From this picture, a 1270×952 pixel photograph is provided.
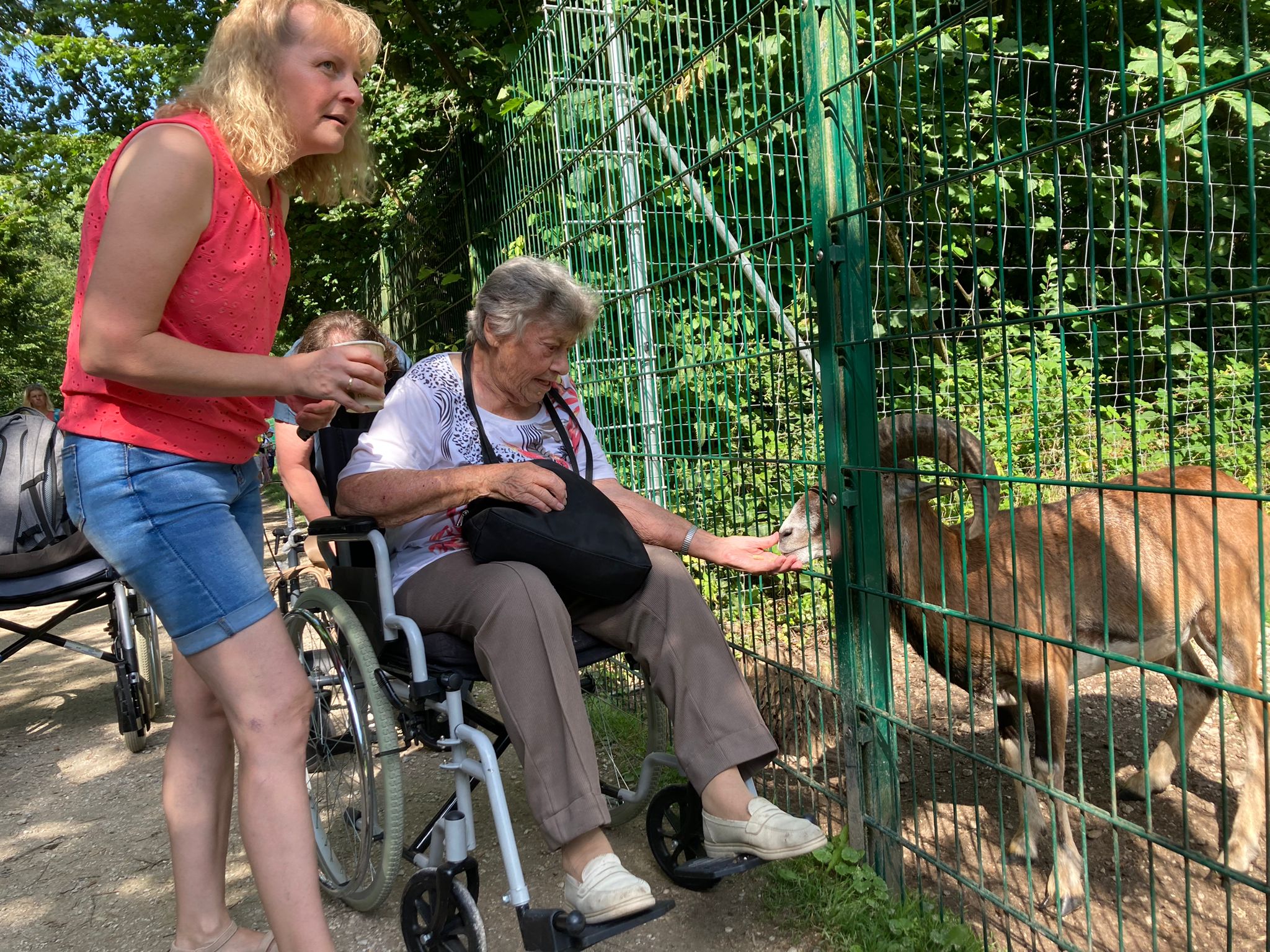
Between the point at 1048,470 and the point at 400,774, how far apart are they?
268 centimetres

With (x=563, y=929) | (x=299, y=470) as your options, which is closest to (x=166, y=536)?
(x=563, y=929)

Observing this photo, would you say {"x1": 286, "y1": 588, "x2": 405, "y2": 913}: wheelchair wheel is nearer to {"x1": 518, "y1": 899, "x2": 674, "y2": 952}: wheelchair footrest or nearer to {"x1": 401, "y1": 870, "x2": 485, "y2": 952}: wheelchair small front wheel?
{"x1": 401, "y1": 870, "x2": 485, "y2": 952}: wheelchair small front wheel

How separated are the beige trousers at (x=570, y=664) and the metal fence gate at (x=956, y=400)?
0.50 metres

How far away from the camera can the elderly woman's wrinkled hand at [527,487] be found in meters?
2.67

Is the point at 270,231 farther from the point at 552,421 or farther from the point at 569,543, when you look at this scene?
the point at 552,421

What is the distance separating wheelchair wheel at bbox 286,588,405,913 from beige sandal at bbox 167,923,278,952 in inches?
10.7

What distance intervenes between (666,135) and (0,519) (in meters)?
3.47

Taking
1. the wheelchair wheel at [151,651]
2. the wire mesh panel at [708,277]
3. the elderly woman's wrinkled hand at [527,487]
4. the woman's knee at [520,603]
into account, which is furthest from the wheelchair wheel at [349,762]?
the wheelchair wheel at [151,651]

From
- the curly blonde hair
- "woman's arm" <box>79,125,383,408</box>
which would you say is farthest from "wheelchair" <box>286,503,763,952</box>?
the curly blonde hair

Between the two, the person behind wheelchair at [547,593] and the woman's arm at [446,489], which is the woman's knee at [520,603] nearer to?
the person behind wheelchair at [547,593]

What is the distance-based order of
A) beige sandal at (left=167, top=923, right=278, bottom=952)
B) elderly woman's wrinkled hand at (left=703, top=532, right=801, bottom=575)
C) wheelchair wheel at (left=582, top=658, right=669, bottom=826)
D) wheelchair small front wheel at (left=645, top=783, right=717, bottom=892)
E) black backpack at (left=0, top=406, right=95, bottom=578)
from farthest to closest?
black backpack at (left=0, top=406, right=95, bottom=578), wheelchair wheel at (left=582, top=658, right=669, bottom=826), wheelchair small front wheel at (left=645, top=783, right=717, bottom=892), elderly woman's wrinkled hand at (left=703, top=532, right=801, bottom=575), beige sandal at (left=167, top=923, right=278, bottom=952)

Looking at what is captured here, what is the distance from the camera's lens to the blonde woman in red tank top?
193 centimetres

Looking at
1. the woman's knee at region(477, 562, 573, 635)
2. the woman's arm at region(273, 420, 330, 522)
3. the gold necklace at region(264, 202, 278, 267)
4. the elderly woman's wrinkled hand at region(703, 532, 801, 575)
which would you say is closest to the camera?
the gold necklace at region(264, 202, 278, 267)

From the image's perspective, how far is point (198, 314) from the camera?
206 centimetres
